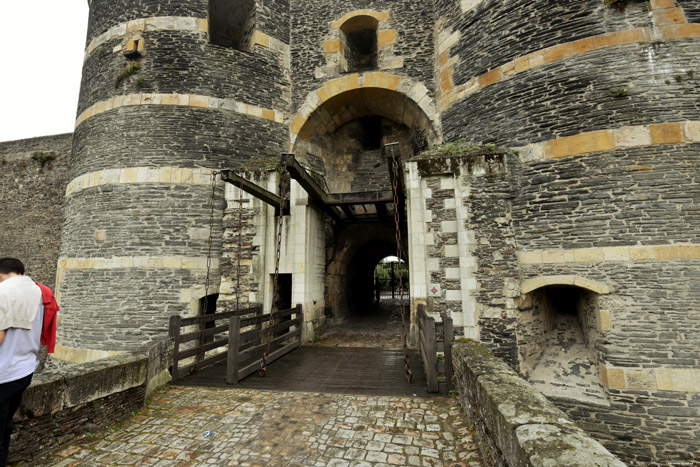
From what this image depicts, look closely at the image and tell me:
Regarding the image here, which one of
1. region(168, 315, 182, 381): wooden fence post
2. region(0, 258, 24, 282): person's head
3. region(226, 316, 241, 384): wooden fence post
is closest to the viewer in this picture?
region(0, 258, 24, 282): person's head

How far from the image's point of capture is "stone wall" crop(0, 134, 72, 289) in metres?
12.4

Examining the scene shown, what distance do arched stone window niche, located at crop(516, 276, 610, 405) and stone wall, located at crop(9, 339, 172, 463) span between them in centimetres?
590

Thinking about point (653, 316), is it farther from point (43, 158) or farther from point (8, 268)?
point (43, 158)

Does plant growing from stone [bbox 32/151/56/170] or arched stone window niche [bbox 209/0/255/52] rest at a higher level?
arched stone window niche [bbox 209/0/255/52]

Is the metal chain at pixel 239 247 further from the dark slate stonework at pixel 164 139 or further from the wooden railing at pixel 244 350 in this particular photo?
the dark slate stonework at pixel 164 139

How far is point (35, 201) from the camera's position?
12695mm

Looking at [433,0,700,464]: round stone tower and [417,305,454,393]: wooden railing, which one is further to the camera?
[433,0,700,464]: round stone tower

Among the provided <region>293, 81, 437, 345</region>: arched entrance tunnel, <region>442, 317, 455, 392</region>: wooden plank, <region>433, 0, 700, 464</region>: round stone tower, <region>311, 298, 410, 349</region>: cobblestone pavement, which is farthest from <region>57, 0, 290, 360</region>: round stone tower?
<region>433, 0, 700, 464</region>: round stone tower

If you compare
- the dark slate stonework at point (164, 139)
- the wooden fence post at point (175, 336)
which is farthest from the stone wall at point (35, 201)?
the wooden fence post at point (175, 336)

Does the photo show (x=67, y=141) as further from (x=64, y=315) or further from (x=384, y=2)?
(x=384, y=2)

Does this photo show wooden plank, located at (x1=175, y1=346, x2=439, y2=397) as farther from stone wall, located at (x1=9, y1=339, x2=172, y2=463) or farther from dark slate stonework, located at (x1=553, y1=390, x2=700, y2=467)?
dark slate stonework, located at (x1=553, y1=390, x2=700, y2=467)

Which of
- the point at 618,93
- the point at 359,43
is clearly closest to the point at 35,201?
the point at 359,43

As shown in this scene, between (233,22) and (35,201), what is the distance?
10.1 meters

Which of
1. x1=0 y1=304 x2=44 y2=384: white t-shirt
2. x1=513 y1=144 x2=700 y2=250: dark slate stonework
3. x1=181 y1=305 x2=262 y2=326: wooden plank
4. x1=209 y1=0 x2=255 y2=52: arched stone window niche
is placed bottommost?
x1=181 y1=305 x2=262 y2=326: wooden plank
